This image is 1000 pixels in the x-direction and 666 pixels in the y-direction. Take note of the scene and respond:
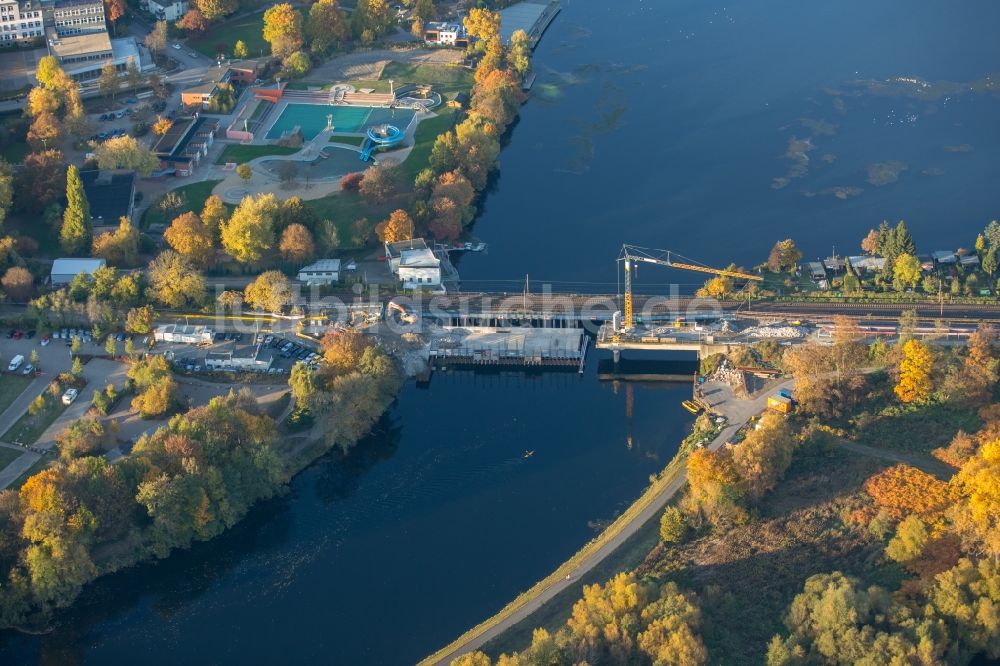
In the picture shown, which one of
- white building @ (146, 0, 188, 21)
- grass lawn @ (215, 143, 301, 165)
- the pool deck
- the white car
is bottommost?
the white car

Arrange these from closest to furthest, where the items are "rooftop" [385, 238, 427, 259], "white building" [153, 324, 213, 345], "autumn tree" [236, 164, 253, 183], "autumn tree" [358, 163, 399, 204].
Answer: "white building" [153, 324, 213, 345] → "rooftop" [385, 238, 427, 259] → "autumn tree" [358, 163, 399, 204] → "autumn tree" [236, 164, 253, 183]

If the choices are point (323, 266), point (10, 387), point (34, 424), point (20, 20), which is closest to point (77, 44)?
point (20, 20)

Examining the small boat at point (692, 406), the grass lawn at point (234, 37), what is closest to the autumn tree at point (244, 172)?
the grass lawn at point (234, 37)

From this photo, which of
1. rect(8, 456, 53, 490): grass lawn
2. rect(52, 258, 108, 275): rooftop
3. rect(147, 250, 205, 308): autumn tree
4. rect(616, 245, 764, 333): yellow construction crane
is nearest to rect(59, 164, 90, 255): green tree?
rect(52, 258, 108, 275): rooftop

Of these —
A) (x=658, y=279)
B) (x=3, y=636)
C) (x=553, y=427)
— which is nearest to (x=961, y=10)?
(x=658, y=279)

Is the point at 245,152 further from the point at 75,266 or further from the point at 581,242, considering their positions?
the point at 581,242

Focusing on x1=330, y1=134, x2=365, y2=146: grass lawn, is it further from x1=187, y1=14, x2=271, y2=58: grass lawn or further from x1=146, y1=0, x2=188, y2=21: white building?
x1=146, y1=0, x2=188, y2=21: white building

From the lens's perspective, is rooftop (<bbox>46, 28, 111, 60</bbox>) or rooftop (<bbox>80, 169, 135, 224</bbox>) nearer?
rooftop (<bbox>80, 169, 135, 224</bbox>)

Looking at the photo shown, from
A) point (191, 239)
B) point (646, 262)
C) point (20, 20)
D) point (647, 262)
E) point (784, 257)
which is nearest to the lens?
point (191, 239)
